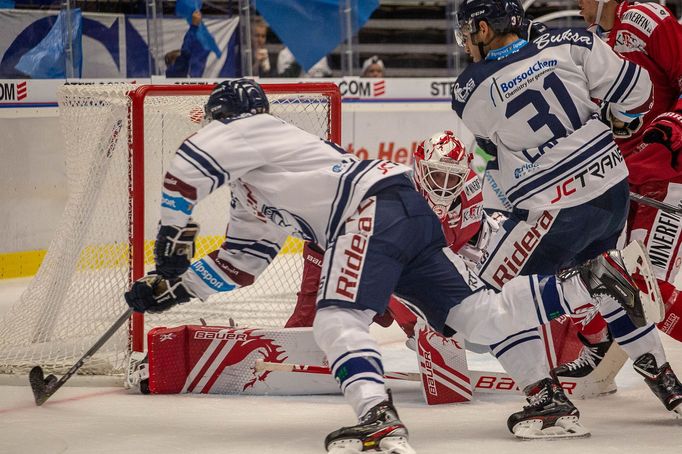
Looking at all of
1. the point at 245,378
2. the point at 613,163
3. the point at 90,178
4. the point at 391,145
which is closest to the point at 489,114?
the point at 613,163

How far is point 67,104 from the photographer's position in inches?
176

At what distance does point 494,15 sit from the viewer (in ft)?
10.7

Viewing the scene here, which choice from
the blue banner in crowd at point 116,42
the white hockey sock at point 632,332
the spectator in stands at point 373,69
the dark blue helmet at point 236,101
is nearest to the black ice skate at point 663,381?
the white hockey sock at point 632,332

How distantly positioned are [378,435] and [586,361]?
1237 mm

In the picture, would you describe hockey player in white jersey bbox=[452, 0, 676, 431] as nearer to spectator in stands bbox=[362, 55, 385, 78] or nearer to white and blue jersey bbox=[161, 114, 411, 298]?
white and blue jersey bbox=[161, 114, 411, 298]

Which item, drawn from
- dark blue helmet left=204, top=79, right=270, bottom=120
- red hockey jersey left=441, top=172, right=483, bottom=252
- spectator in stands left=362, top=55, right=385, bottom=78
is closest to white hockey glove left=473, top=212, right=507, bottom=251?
red hockey jersey left=441, top=172, right=483, bottom=252

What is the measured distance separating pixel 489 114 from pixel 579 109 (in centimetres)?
24

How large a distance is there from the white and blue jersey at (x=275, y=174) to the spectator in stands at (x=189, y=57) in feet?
11.7

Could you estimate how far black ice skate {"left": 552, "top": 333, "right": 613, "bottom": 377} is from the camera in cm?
373

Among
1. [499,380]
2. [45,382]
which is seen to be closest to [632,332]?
[499,380]

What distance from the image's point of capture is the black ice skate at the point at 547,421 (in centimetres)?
303

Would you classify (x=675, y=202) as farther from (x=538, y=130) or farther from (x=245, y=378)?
(x=245, y=378)

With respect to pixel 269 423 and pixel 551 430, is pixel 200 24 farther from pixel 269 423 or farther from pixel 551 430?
pixel 551 430

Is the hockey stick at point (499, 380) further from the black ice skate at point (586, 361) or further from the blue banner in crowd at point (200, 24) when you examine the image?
the blue banner in crowd at point (200, 24)
